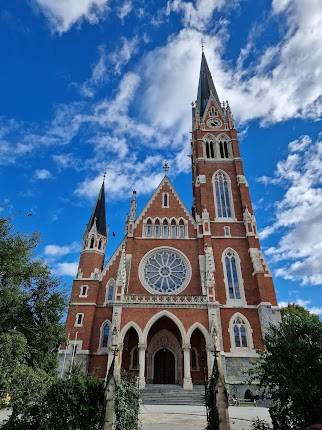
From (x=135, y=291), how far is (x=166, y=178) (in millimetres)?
13963

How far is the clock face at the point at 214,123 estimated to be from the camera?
133 ft

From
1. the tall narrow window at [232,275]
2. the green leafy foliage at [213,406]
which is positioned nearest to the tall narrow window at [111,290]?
the tall narrow window at [232,275]

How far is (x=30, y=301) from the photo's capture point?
15031 millimetres

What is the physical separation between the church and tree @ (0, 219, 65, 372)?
8719 mm

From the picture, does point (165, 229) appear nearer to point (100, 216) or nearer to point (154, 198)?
point (154, 198)

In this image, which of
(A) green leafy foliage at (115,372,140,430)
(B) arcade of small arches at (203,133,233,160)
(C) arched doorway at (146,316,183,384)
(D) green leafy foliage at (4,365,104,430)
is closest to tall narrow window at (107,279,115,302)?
(C) arched doorway at (146,316,183,384)

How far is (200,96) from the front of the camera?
46344 mm

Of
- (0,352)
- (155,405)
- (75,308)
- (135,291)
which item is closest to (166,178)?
(135,291)

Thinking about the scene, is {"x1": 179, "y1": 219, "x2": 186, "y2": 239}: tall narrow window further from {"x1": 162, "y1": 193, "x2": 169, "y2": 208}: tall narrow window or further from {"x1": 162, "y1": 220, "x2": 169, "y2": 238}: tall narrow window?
{"x1": 162, "y1": 193, "x2": 169, "y2": 208}: tall narrow window

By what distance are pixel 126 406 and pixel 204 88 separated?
152ft

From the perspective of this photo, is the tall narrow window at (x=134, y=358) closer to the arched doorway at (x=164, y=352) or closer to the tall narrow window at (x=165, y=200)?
the arched doorway at (x=164, y=352)

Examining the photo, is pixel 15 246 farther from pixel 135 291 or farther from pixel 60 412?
pixel 135 291

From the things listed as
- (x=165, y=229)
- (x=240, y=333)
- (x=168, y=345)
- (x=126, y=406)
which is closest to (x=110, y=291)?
(x=168, y=345)

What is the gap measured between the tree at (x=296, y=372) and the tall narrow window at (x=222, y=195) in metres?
22.8
